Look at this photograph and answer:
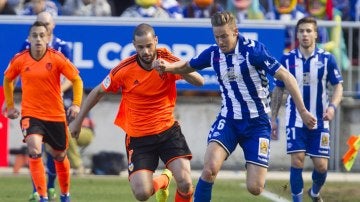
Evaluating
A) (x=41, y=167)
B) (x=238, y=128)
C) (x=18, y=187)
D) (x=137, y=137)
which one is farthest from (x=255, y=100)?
(x=18, y=187)

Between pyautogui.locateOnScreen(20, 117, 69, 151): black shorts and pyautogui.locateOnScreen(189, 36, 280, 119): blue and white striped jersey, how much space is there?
2885 millimetres

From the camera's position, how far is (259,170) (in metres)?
12.8

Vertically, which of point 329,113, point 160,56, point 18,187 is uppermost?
point 160,56

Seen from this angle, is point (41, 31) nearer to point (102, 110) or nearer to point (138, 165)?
point (138, 165)

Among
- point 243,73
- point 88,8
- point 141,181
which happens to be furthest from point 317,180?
point 88,8

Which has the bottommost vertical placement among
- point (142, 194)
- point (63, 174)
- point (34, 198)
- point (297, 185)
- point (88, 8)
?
point (34, 198)

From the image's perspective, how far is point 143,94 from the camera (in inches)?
508

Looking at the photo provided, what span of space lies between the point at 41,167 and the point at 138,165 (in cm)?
205

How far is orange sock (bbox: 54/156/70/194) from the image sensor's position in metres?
14.9

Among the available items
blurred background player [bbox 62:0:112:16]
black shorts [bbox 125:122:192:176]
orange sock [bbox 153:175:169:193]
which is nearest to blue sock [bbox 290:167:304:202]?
orange sock [bbox 153:175:169:193]

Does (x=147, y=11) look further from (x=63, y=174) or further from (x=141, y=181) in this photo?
(x=141, y=181)

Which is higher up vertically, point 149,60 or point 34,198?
point 149,60

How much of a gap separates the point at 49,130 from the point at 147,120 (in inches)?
96.5

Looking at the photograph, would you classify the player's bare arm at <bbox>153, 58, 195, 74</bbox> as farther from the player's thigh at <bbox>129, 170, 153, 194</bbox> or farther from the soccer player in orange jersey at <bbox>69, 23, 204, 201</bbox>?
the player's thigh at <bbox>129, 170, 153, 194</bbox>
